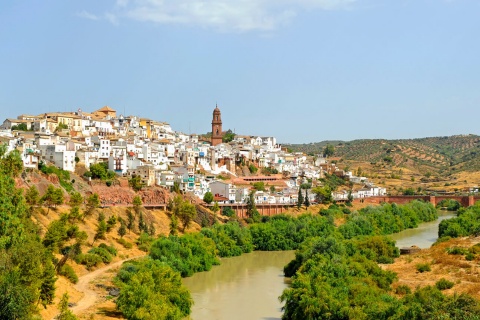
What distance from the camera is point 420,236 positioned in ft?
188

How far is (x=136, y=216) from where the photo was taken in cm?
4778

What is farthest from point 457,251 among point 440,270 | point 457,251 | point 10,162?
point 10,162

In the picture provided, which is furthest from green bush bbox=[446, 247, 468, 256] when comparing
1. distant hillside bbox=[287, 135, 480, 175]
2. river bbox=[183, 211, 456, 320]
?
distant hillside bbox=[287, 135, 480, 175]

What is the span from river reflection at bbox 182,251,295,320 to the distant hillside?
260ft

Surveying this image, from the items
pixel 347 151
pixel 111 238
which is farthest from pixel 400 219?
pixel 347 151

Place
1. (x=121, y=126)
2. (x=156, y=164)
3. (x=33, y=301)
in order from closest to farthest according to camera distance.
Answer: (x=33, y=301) → (x=156, y=164) → (x=121, y=126)

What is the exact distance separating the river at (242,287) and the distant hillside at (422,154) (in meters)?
75.6

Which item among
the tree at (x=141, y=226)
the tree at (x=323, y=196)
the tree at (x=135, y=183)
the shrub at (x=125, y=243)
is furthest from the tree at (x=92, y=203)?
the tree at (x=323, y=196)

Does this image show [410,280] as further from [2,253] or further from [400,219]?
[400,219]

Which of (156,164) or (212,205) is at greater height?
(156,164)

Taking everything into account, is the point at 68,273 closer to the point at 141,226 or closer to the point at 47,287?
the point at 47,287

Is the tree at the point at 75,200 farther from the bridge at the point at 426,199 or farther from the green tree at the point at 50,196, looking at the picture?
the bridge at the point at 426,199

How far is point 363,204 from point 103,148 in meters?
31.8

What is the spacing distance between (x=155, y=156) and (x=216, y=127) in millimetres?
25603
